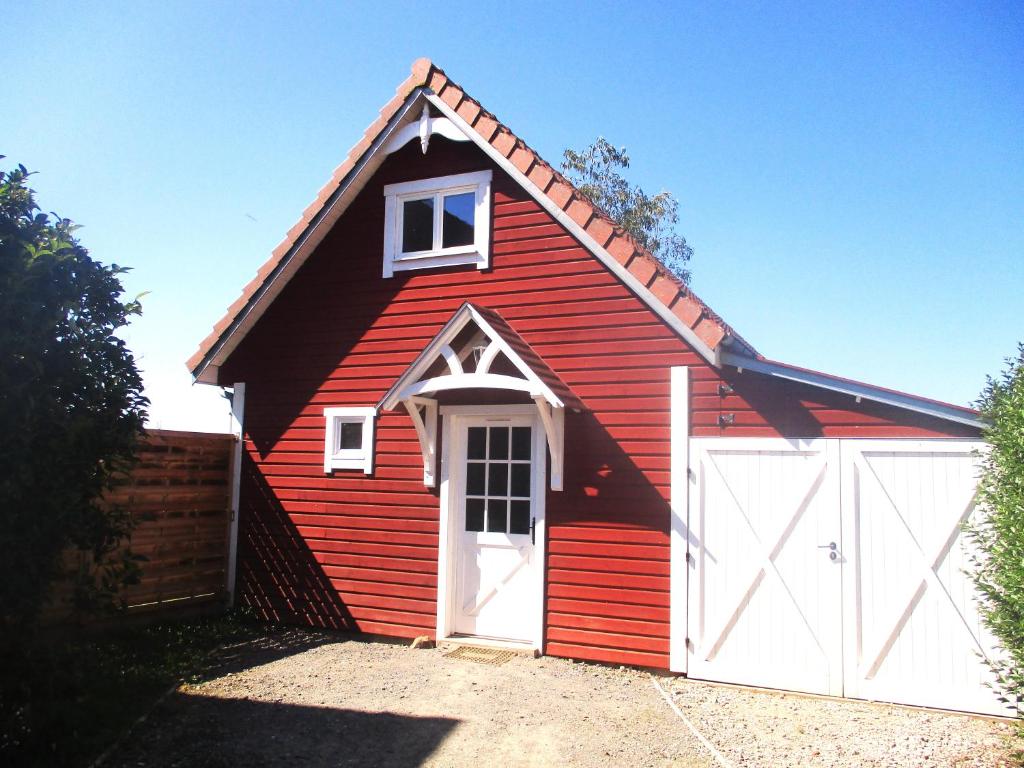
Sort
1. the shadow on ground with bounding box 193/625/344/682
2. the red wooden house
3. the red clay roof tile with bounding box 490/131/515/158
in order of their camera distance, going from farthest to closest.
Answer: the red clay roof tile with bounding box 490/131/515/158, the shadow on ground with bounding box 193/625/344/682, the red wooden house

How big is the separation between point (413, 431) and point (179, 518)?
2891 millimetres

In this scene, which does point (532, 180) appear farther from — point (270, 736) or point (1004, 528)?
point (270, 736)

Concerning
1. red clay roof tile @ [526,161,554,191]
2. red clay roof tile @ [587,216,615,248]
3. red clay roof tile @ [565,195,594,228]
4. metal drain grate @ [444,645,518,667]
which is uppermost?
red clay roof tile @ [526,161,554,191]

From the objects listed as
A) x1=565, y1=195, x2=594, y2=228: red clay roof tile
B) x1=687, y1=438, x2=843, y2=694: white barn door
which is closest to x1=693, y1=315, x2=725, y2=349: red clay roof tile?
x1=687, y1=438, x2=843, y2=694: white barn door

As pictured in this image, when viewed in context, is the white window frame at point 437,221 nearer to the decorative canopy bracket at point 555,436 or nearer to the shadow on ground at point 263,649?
the decorative canopy bracket at point 555,436

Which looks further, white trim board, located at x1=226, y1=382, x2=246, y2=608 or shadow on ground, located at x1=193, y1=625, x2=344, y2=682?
white trim board, located at x1=226, y1=382, x2=246, y2=608

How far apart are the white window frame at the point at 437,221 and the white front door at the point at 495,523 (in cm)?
176

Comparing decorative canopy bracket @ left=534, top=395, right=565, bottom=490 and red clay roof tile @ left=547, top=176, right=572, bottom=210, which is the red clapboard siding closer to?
decorative canopy bracket @ left=534, top=395, right=565, bottom=490

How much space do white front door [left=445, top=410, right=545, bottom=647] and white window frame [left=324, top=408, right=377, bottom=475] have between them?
1.02 m

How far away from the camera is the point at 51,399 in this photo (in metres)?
4.88

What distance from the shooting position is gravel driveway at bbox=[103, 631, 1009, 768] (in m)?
5.06

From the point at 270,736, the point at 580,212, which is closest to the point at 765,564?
the point at 580,212

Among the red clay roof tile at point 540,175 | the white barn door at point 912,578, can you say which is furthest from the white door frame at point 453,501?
the white barn door at point 912,578

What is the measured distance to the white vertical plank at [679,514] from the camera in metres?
6.89
